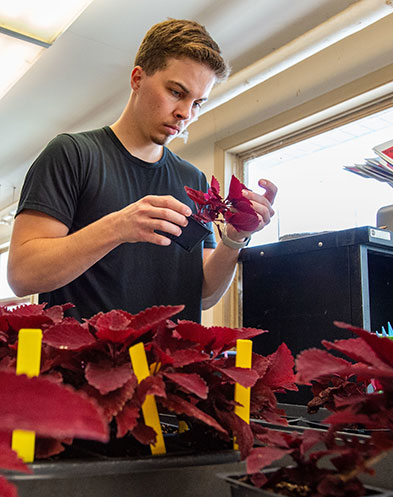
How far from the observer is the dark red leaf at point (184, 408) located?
17.7 inches

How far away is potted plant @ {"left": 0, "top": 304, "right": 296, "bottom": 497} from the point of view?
0.44m

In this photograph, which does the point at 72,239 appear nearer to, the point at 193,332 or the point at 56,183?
the point at 56,183

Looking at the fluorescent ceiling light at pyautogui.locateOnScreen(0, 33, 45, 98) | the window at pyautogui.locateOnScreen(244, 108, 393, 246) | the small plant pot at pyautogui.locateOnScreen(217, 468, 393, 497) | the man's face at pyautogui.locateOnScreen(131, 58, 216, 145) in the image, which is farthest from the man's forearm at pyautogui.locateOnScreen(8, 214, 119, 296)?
the window at pyautogui.locateOnScreen(244, 108, 393, 246)

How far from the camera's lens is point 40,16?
2.12m

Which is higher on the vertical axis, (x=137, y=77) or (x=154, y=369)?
(x=137, y=77)

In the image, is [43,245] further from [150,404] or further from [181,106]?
[150,404]

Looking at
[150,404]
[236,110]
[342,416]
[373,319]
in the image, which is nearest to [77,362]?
[150,404]

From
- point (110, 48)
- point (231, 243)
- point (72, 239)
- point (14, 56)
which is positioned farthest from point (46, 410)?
point (110, 48)

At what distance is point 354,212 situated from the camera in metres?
2.71

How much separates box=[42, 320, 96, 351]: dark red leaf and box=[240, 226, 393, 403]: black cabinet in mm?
705

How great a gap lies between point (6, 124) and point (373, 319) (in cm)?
380

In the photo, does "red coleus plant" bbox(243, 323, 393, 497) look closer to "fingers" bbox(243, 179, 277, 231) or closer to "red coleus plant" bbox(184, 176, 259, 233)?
"red coleus plant" bbox(184, 176, 259, 233)

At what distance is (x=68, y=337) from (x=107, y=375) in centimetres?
6

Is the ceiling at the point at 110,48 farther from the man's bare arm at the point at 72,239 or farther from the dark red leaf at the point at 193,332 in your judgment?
the dark red leaf at the point at 193,332
